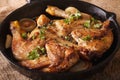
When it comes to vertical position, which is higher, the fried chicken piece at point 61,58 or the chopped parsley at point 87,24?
the chopped parsley at point 87,24

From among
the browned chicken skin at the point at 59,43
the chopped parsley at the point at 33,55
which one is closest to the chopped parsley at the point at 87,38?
the browned chicken skin at the point at 59,43

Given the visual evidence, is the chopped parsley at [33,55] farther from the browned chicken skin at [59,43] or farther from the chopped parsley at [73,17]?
the chopped parsley at [73,17]

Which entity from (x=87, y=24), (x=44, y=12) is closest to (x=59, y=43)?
(x=87, y=24)

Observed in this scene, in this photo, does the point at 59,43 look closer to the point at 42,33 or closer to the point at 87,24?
the point at 42,33

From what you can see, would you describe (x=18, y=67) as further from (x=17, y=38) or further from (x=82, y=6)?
(x=82, y=6)

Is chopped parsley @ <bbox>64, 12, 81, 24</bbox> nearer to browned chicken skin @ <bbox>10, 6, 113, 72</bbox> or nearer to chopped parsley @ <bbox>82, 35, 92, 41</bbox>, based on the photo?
browned chicken skin @ <bbox>10, 6, 113, 72</bbox>

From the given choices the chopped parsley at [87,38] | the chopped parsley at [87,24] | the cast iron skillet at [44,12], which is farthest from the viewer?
the chopped parsley at [87,24]

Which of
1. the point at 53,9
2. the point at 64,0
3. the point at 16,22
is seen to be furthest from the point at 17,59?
the point at 64,0
